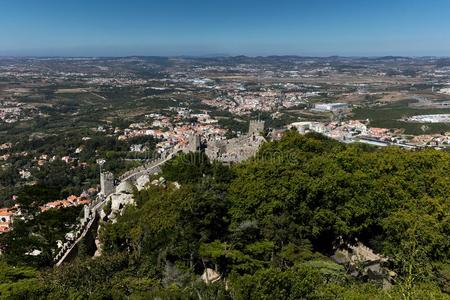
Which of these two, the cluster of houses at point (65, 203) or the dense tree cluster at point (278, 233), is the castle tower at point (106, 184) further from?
the dense tree cluster at point (278, 233)

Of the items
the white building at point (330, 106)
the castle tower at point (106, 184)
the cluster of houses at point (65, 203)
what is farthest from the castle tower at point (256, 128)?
the white building at point (330, 106)

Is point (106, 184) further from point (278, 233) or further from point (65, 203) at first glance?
point (278, 233)

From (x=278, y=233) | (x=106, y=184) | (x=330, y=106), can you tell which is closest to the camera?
(x=278, y=233)

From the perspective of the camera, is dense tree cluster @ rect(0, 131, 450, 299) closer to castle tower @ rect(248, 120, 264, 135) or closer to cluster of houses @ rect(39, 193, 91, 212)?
cluster of houses @ rect(39, 193, 91, 212)

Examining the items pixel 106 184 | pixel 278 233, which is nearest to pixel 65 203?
pixel 106 184

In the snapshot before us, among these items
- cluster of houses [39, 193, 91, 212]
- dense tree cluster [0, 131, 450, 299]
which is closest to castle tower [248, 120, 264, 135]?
cluster of houses [39, 193, 91, 212]

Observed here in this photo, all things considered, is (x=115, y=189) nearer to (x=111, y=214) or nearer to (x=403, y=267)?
(x=111, y=214)

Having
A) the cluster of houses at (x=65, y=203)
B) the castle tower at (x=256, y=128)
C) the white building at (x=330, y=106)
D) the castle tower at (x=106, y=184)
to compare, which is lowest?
the white building at (x=330, y=106)

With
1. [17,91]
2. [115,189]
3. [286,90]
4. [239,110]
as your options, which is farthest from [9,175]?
[286,90]

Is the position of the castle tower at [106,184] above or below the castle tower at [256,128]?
below

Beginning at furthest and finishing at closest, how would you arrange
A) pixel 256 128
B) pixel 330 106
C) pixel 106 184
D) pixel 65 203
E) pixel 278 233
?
pixel 330 106
pixel 256 128
pixel 65 203
pixel 106 184
pixel 278 233
